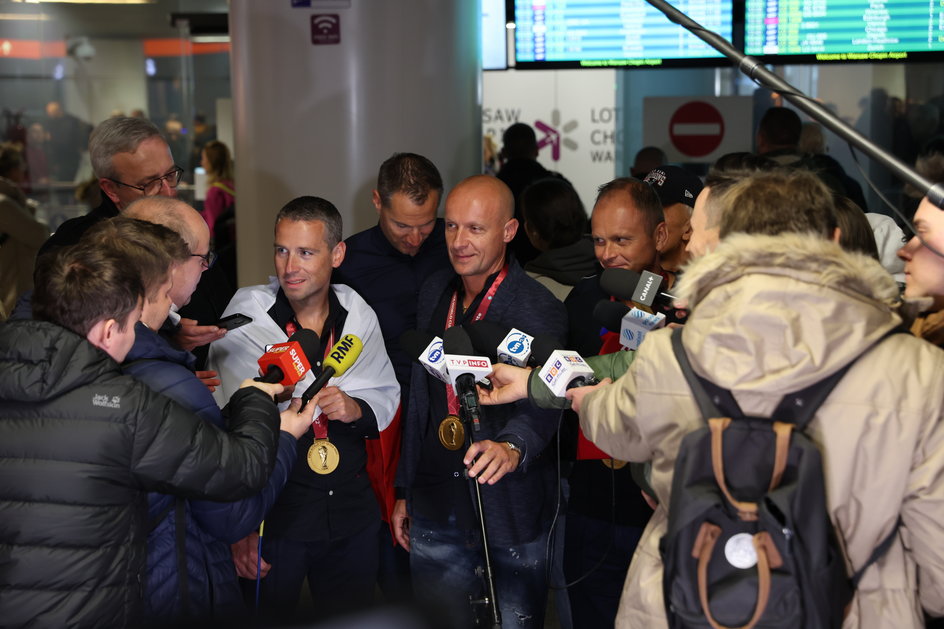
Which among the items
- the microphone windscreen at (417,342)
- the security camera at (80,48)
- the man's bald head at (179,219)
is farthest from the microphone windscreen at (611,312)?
the security camera at (80,48)

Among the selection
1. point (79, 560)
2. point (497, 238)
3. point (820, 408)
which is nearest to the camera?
point (820, 408)

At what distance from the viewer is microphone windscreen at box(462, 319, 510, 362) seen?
3.04m

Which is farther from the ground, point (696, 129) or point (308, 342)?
point (696, 129)

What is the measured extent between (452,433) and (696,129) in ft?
14.6

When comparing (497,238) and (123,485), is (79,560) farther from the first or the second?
(497,238)

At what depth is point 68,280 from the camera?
2402 millimetres

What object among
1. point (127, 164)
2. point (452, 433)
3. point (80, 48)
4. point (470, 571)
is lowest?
point (470, 571)

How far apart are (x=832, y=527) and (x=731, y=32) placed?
4276 millimetres

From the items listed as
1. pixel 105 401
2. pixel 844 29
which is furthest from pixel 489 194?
pixel 844 29

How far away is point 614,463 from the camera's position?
3.34 meters

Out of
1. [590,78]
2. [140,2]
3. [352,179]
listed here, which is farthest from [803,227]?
[140,2]

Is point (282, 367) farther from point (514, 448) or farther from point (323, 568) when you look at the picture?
point (323, 568)

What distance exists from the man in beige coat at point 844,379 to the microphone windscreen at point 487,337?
80 cm

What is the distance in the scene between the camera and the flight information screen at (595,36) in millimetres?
6090
